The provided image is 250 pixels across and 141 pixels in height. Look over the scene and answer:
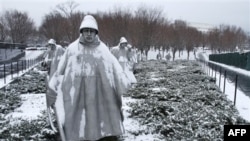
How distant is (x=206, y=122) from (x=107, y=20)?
4402 centimetres

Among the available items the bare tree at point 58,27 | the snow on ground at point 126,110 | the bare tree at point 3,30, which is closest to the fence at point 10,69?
the snow on ground at point 126,110

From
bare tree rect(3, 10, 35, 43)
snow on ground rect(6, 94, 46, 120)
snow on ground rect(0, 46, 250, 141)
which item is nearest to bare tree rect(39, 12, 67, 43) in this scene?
bare tree rect(3, 10, 35, 43)

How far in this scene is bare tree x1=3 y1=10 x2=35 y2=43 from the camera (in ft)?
236

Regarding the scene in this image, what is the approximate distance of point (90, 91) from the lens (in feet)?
17.4

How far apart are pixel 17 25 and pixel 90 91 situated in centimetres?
7212

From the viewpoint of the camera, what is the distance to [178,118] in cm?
832

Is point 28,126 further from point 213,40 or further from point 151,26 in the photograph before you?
point 213,40

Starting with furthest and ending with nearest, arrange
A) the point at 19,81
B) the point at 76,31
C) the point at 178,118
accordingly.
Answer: the point at 76,31
the point at 19,81
the point at 178,118

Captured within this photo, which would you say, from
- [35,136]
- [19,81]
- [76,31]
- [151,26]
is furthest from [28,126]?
[151,26]

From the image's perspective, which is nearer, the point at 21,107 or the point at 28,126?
the point at 28,126

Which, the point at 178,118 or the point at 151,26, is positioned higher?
the point at 151,26

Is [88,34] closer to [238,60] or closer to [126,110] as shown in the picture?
[126,110]

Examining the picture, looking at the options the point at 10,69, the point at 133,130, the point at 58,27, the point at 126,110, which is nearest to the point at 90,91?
the point at 133,130

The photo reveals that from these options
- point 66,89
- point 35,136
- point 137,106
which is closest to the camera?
point 66,89
